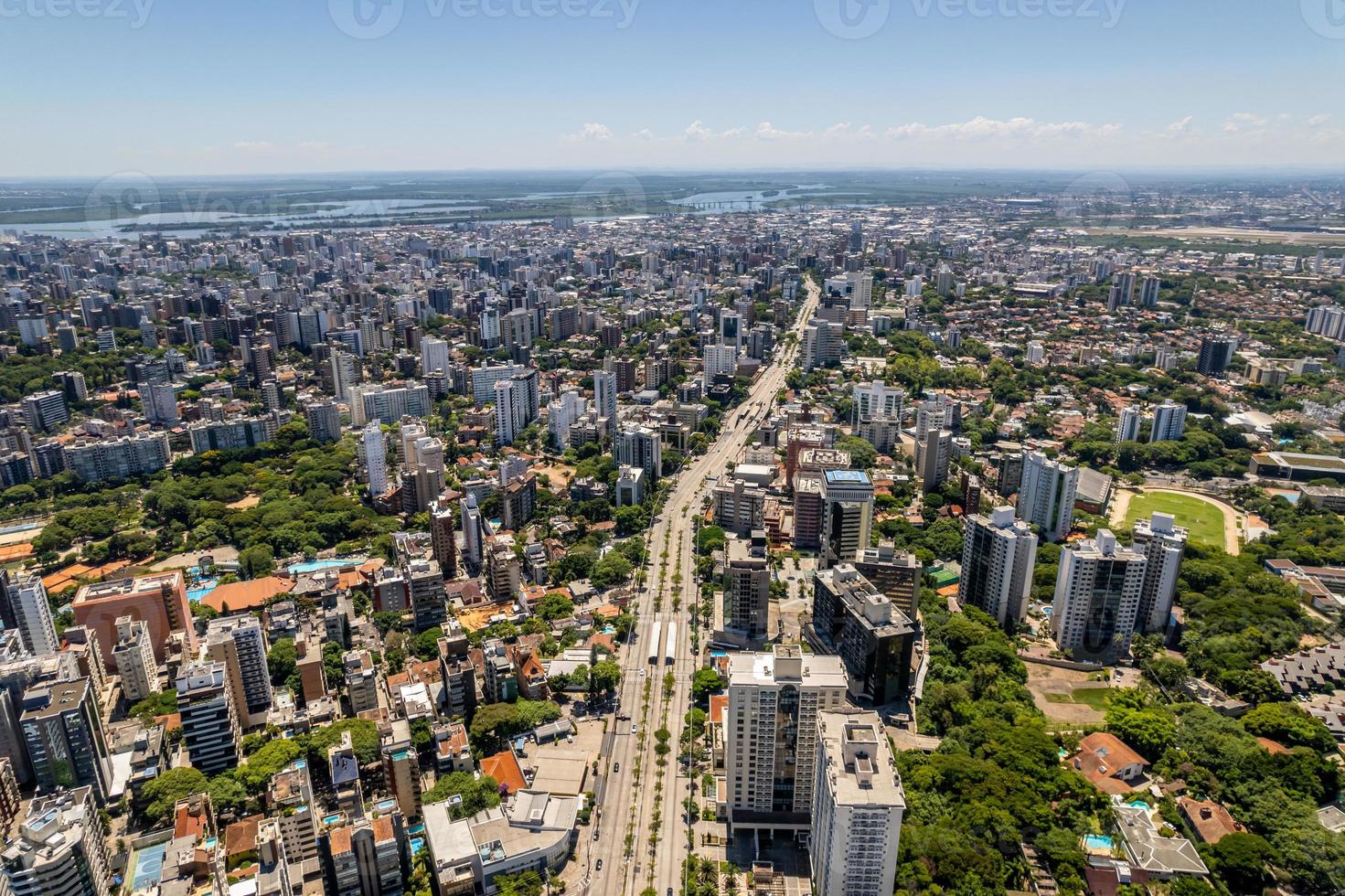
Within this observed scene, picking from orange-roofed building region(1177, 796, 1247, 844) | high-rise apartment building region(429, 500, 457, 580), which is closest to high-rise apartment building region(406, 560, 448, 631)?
high-rise apartment building region(429, 500, 457, 580)

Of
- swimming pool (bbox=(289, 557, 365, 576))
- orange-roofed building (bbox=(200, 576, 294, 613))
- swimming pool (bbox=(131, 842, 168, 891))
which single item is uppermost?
orange-roofed building (bbox=(200, 576, 294, 613))

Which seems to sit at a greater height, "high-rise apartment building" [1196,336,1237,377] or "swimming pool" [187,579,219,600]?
"high-rise apartment building" [1196,336,1237,377]

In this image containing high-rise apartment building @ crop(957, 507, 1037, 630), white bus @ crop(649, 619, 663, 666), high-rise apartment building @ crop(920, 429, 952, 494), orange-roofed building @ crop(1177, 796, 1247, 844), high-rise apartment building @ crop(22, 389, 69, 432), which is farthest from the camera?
high-rise apartment building @ crop(22, 389, 69, 432)

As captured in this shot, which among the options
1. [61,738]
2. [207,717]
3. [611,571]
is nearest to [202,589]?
[61,738]

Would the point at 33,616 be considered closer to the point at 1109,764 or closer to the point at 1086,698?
the point at 1109,764

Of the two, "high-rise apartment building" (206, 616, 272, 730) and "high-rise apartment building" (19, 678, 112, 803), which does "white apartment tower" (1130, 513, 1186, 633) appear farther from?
"high-rise apartment building" (19, 678, 112, 803)

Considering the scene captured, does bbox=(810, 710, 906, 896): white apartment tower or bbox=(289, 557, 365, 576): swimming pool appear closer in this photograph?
bbox=(810, 710, 906, 896): white apartment tower
